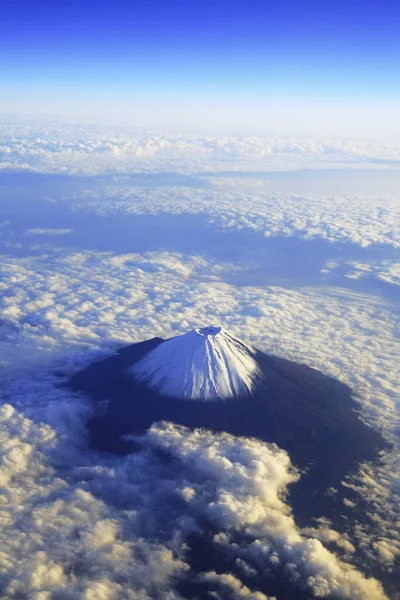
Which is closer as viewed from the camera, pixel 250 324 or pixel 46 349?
pixel 46 349

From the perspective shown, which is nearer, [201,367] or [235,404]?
[235,404]

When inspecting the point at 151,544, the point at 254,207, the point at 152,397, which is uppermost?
the point at 254,207

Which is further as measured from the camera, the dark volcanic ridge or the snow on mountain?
the snow on mountain

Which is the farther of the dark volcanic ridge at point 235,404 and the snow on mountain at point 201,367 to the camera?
the snow on mountain at point 201,367

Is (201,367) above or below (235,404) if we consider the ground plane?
above

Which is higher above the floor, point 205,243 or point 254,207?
point 254,207

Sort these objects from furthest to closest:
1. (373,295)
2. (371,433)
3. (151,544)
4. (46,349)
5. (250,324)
→ (373,295), (250,324), (46,349), (371,433), (151,544)

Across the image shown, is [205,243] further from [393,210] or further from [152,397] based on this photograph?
[152,397]

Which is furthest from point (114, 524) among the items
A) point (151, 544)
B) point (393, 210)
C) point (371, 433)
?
point (393, 210)
